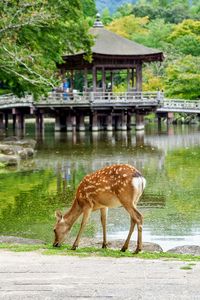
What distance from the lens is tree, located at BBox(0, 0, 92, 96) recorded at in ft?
67.6

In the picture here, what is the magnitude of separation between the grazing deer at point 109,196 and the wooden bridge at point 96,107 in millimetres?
30653

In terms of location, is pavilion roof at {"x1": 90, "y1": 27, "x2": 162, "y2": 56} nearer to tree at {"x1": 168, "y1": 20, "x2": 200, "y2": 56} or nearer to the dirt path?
tree at {"x1": 168, "y1": 20, "x2": 200, "y2": 56}

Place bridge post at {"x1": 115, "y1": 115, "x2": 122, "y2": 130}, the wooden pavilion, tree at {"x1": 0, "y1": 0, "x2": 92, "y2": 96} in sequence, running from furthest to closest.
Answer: bridge post at {"x1": 115, "y1": 115, "x2": 122, "y2": 130} < the wooden pavilion < tree at {"x1": 0, "y1": 0, "x2": 92, "y2": 96}

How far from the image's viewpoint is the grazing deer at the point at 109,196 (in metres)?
8.51

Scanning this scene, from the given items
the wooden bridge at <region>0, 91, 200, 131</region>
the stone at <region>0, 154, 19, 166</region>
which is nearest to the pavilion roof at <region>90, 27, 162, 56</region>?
the wooden bridge at <region>0, 91, 200, 131</region>

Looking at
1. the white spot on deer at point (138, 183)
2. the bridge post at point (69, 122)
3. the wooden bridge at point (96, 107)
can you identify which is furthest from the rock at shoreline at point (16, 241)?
the bridge post at point (69, 122)

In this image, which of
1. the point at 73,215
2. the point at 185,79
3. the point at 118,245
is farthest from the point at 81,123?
the point at 73,215

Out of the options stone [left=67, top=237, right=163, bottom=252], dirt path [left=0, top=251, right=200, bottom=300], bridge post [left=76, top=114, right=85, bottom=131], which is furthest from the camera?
bridge post [left=76, top=114, right=85, bottom=131]

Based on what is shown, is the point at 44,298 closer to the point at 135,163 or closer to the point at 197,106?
the point at 135,163

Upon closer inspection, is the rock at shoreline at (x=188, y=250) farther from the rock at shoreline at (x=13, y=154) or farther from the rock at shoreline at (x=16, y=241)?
the rock at shoreline at (x=13, y=154)

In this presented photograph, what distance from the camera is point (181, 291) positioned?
6.04 m

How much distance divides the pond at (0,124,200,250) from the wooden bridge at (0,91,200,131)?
845 centimetres

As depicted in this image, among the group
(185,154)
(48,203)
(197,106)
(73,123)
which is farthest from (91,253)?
(197,106)

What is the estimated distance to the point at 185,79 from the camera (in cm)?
4991
